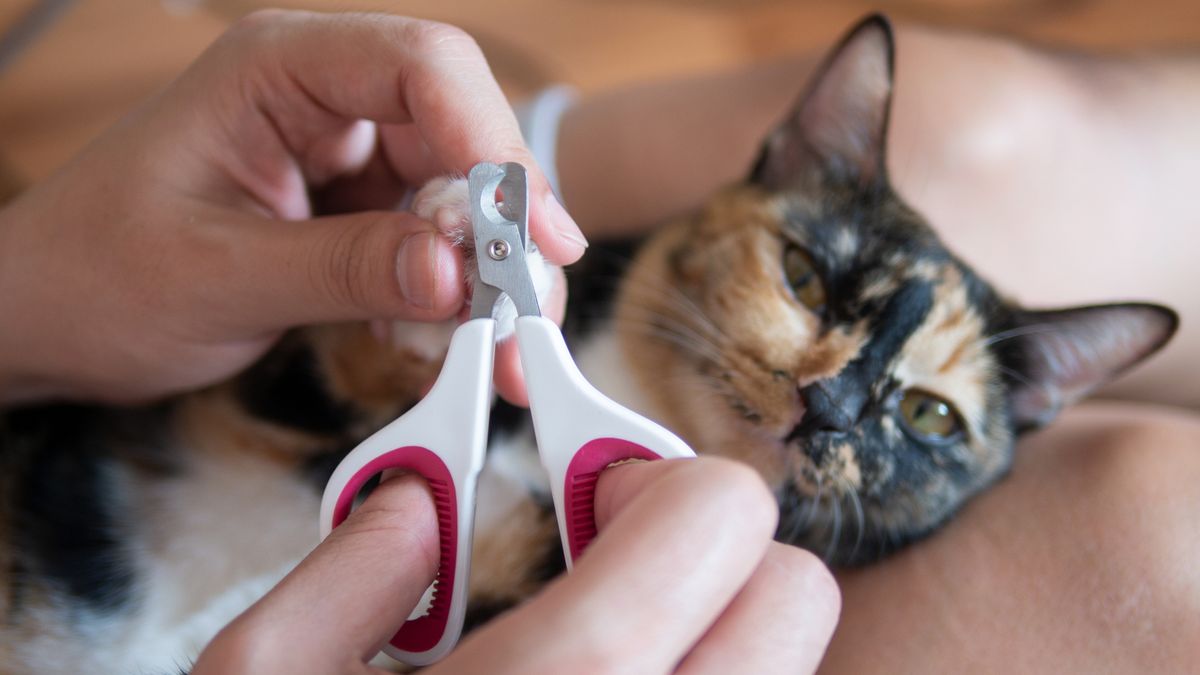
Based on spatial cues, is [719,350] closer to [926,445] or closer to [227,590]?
[926,445]

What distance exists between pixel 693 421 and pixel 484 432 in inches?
16.3

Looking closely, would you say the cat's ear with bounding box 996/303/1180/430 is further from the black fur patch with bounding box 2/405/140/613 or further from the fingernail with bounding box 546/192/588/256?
the black fur patch with bounding box 2/405/140/613

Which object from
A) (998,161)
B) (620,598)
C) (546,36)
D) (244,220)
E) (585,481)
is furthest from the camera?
(546,36)

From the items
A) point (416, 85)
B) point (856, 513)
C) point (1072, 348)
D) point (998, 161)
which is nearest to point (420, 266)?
point (416, 85)

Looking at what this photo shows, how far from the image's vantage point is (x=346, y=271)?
2.04 feet

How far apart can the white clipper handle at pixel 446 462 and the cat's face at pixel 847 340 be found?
0.37 meters

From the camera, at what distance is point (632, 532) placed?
420mm

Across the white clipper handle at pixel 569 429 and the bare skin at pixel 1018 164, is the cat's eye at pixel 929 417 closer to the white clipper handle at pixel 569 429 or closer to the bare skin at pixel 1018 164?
the bare skin at pixel 1018 164

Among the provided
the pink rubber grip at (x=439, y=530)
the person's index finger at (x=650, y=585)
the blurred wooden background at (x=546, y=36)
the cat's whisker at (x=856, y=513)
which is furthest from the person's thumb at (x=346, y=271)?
the blurred wooden background at (x=546, y=36)

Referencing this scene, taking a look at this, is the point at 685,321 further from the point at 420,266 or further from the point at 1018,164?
the point at 1018,164

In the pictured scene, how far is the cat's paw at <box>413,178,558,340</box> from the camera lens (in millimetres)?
597

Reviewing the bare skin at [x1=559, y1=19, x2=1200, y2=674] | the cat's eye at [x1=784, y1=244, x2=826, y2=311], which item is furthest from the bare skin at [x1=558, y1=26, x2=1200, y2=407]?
the cat's eye at [x1=784, y1=244, x2=826, y2=311]

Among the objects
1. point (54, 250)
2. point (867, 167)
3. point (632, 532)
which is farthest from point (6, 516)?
point (867, 167)

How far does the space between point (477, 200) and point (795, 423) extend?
0.41 meters
